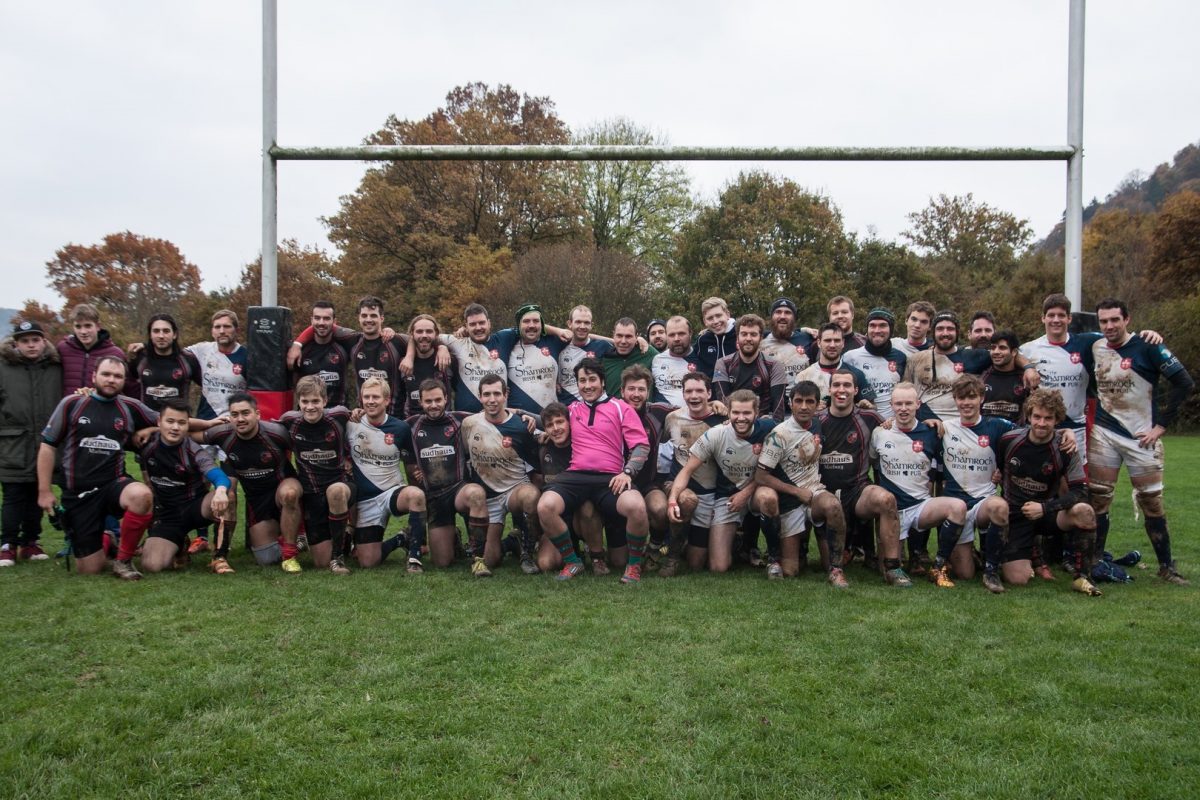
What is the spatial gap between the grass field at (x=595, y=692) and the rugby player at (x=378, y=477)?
846mm

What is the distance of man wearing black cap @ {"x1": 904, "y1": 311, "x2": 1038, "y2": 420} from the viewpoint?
21.4 feet

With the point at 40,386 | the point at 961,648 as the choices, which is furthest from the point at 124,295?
the point at 961,648

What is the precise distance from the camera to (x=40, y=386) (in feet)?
22.0

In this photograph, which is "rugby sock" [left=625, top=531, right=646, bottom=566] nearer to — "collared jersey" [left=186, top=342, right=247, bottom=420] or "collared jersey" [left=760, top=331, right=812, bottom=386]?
"collared jersey" [left=760, top=331, right=812, bottom=386]

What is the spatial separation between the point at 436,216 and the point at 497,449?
935 inches

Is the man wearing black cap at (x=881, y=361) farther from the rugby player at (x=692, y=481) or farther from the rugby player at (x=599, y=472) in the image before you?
the rugby player at (x=599, y=472)

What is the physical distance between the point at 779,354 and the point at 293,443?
158 inches

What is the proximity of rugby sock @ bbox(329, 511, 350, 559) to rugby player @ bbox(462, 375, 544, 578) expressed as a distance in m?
1.05

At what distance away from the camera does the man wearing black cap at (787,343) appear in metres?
7.00

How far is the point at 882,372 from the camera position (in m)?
6.74

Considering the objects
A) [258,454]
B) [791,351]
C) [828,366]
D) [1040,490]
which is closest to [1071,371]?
[1040,490]

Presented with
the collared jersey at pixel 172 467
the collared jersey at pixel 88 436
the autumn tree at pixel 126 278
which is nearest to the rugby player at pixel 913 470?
the collared jersey at pixel 172 467

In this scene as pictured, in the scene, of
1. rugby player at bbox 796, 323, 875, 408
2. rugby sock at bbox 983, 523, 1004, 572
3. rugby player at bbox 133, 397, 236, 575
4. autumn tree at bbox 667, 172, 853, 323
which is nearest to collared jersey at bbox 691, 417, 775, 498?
rugby player at bbox 796, 323, 875, 408

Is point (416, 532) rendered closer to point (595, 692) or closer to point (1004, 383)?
point (595, 692)
